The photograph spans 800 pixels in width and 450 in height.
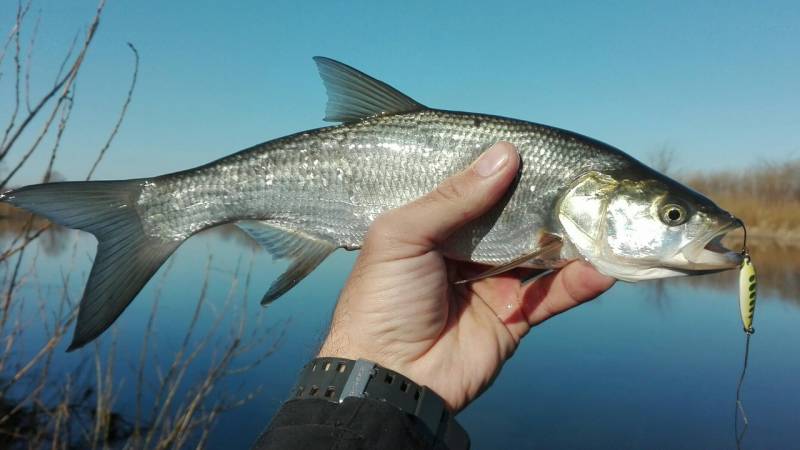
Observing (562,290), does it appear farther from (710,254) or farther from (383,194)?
(383,194)

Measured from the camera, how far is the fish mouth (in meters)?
2.78

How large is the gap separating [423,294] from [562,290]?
1.00 m

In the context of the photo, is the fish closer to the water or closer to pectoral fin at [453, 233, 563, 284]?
pectoral fin at [453, 233, 563, 284]

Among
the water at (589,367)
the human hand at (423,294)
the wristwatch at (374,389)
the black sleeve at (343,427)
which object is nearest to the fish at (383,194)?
the human hand at (423,294)

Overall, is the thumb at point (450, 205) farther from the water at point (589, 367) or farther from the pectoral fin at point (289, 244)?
the water at point (589, 367)

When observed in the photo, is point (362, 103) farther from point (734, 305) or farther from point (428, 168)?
point (734, 305)

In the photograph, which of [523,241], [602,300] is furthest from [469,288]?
[602,300]

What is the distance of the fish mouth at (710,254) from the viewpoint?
109 inches

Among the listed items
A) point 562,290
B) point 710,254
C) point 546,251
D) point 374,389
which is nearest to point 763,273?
point 562,290

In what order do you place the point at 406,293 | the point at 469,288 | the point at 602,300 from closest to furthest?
the point at 406,293
the point at 469,288
the point at 602,300

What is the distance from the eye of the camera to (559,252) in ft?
10.5

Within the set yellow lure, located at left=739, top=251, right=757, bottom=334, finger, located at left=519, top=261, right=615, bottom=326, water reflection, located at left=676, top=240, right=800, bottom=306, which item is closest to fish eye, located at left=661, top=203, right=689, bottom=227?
yellow lure, located at left=739, top=251, right=757, bottom=334

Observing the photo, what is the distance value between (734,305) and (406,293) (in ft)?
64.5

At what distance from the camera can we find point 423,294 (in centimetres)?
302
